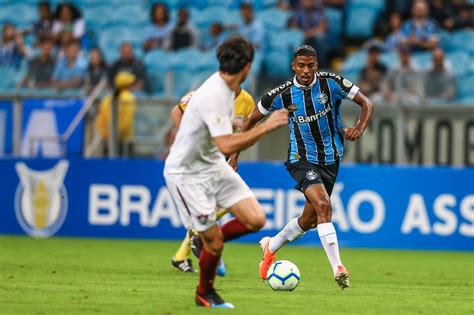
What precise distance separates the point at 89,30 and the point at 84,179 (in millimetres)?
5576

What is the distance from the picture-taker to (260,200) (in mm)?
16906

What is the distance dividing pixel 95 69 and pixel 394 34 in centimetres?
538

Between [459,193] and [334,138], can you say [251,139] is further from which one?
[459,193]

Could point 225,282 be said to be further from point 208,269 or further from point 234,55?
point 234,55

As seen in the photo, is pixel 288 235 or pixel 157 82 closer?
pixel 288 235

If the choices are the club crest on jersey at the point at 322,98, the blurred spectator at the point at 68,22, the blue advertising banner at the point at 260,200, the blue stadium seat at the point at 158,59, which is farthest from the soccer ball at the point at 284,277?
the blurred spectator at the point at 68,22

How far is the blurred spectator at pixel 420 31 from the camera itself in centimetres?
1881

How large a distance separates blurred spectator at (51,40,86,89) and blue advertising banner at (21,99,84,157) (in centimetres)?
152

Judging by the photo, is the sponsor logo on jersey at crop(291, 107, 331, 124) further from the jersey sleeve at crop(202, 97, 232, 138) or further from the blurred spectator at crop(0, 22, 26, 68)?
the blurred spectator at crop(0, 22, 26, 68)

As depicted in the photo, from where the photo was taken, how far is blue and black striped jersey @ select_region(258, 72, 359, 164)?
10820 millimetres

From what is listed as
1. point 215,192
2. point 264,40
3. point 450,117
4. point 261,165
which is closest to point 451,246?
point 450,117

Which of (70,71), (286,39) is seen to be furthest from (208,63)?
(70,71)

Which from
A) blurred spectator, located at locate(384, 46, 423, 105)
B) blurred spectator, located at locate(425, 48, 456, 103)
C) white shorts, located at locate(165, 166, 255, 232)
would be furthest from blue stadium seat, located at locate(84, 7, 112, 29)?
white shorts, located at locate(165, 166, 255, 232)

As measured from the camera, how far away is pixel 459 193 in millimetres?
16156
